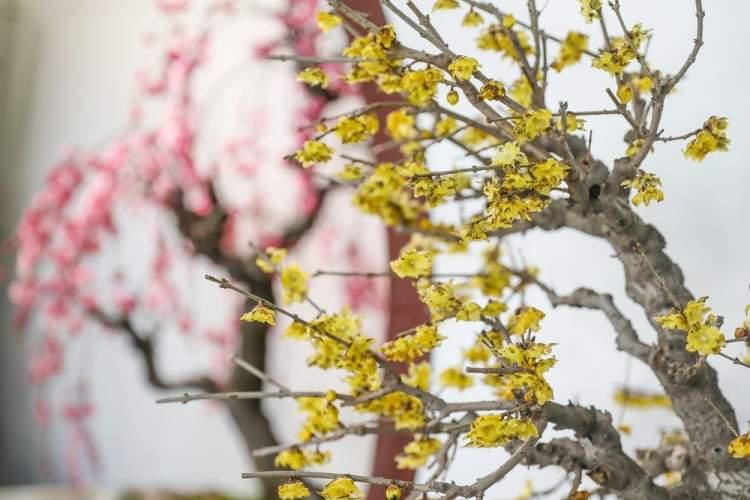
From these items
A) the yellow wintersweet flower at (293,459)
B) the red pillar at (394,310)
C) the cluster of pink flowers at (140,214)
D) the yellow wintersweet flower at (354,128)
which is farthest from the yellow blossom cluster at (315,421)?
the cluster of pink flowers at (140,214)

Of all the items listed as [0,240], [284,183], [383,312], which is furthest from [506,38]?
[0,240]

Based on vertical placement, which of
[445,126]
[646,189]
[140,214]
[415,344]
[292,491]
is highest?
[140,214]

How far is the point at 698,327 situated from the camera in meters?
0.65

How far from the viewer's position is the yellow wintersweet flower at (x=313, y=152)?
0.79 meters

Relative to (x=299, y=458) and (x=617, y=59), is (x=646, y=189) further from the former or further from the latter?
(x=299, y=458)

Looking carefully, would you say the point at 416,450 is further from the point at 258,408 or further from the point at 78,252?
the point at 78,252

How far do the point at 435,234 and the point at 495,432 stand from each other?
1.21 feet

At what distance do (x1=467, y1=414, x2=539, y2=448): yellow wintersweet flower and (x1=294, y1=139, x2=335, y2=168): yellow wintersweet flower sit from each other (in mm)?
276

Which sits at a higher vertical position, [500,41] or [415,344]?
[500,41]

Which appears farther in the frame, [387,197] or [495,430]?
[387,197]

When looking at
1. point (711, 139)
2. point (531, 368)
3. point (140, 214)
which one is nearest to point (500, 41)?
point (711, 139)

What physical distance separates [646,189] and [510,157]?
4.4 inches

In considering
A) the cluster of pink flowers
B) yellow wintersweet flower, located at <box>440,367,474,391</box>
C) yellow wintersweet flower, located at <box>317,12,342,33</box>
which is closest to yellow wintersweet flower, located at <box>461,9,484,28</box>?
yellow wintersweet flower, located at <box>317,12,342,33</box>

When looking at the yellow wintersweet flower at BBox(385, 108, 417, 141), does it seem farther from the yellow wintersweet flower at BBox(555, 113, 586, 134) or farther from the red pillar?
the red pillar
